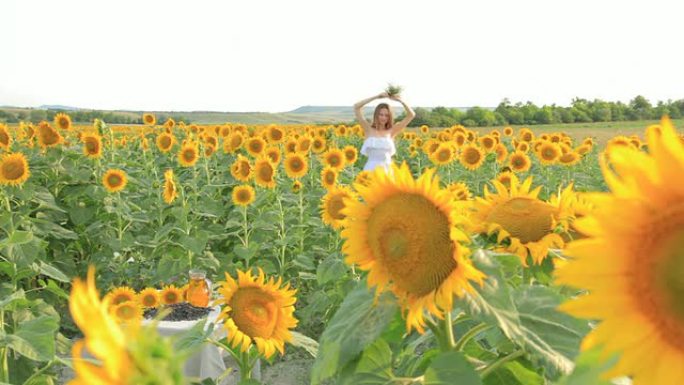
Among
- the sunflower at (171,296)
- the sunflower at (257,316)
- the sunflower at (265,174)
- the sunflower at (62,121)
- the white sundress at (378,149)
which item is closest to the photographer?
the sunflower at (257,316)

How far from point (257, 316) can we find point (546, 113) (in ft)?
96.8

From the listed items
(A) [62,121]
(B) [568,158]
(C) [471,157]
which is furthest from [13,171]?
(B) [568,158]

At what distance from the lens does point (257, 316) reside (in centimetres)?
233

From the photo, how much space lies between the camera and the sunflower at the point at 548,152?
8.38 m

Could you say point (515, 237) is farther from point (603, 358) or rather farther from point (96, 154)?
point (96, 154)

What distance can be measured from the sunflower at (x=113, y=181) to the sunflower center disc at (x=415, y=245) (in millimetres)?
5253

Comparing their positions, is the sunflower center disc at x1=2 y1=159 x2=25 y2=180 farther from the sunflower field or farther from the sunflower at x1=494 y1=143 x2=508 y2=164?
the sunflower at x1=494 y1=143 x2=508 y2=164

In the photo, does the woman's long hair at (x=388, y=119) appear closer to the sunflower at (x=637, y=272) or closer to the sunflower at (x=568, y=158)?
the sunflower at (x=568, y=158)

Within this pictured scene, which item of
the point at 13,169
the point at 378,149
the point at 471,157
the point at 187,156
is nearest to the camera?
the point at 13,169

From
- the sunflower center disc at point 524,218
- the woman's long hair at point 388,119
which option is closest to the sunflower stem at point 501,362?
the sunflower center disc at point 524,218

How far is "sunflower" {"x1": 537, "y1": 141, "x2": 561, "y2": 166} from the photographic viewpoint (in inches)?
330

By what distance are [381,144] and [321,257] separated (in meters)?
2.23

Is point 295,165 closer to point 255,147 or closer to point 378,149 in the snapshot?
point 255,147

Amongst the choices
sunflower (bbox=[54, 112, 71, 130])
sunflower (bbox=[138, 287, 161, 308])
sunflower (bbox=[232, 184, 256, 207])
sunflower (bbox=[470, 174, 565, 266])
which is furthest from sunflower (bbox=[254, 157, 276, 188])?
sunflower (bbox=[470, 174, 565, 266])
